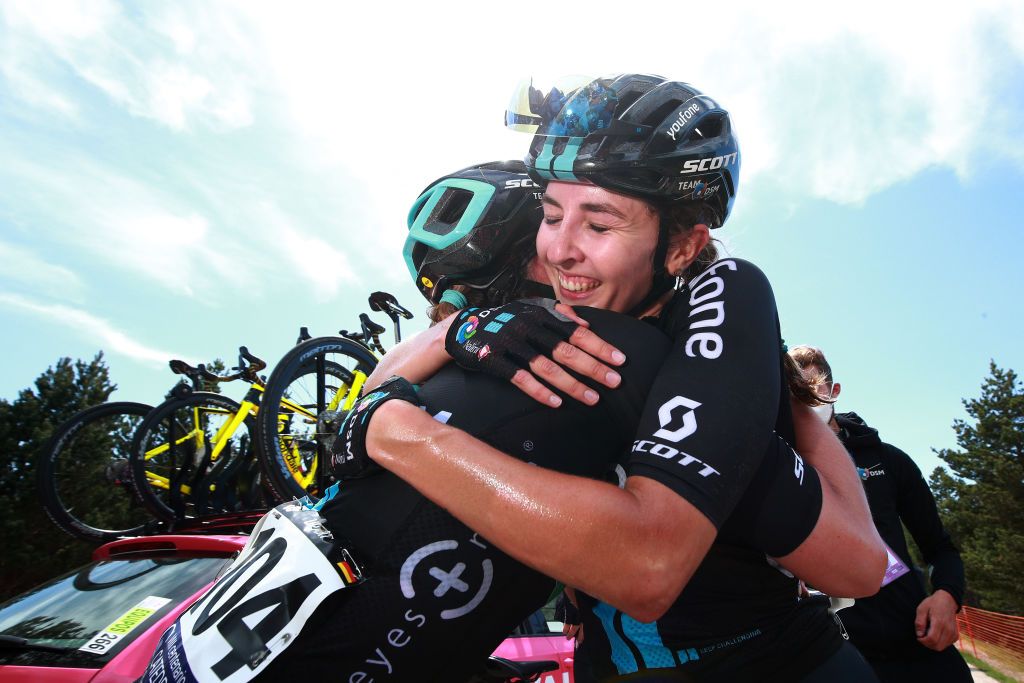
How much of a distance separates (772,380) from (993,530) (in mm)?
45065

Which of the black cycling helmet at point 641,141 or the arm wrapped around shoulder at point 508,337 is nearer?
the arm wrapped around shoulder at point 508,337

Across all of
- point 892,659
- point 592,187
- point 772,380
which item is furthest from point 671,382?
point 892,659

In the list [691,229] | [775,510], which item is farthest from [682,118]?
[775,510]

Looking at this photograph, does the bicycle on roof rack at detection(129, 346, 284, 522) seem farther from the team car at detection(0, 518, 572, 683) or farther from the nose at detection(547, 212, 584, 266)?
the nose at detection(547, 212, 584, 266)

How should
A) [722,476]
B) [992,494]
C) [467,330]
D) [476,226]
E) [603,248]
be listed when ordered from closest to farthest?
[722,476], [467,330], [603,248], [476,226], [992,494]

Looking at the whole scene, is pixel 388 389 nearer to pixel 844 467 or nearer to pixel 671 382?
pixel 671 382

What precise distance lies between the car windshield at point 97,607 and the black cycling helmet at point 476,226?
223 cm

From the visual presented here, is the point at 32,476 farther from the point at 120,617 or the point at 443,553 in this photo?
the point at 443,553

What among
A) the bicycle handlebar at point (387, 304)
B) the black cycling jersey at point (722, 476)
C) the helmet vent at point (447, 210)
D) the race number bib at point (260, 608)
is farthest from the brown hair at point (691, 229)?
the bicycle handlebar at point (387, 304)

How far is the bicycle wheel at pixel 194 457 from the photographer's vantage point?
22.7 ft

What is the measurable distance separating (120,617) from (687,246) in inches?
128

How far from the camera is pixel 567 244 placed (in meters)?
1.85

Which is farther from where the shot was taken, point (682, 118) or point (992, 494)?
point (992, 494)

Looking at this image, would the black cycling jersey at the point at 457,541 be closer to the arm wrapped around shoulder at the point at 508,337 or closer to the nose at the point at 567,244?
the arm wrapped around shoulder at the point at 508,337
